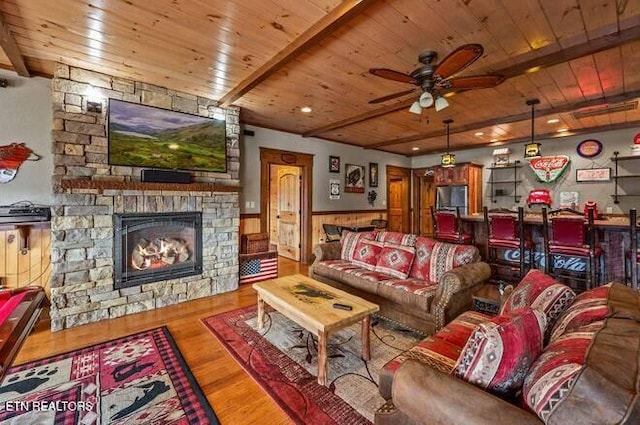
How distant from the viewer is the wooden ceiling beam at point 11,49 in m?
2.26

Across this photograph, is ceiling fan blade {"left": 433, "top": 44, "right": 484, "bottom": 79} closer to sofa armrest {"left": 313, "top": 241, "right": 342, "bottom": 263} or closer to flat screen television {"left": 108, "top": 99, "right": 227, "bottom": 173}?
sofa armrest {"left": 313, "top": 241, "right": 342, "bottom": 263}

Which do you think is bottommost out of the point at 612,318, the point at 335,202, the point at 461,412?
the point at 461,412

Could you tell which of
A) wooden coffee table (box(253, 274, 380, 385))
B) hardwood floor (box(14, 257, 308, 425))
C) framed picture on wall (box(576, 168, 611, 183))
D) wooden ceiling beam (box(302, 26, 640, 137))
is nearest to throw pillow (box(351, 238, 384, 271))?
wooden coffee table (box(253, 274, 380, 385))

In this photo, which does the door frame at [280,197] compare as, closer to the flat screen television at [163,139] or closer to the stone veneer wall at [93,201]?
the flat screen television at [163,139]

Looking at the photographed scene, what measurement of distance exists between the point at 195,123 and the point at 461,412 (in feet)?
13.4

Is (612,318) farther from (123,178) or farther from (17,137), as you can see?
(17,137)

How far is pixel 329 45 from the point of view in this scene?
2564 millimetres

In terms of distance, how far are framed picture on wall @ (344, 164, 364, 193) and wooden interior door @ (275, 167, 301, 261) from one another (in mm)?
1260

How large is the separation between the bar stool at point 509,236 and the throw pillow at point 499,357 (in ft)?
10.5

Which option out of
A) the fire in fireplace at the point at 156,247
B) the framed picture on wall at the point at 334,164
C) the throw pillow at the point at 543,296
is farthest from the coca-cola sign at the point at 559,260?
the fire in fireplace at the point at 156,247

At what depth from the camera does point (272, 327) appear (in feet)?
9.67

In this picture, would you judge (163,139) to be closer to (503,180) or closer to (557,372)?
(557,372)

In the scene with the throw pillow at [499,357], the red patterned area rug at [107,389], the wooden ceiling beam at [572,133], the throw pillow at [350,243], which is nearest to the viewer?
the throw pillow at [499,357]

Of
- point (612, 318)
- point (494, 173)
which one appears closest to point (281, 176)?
point (494, 173)
